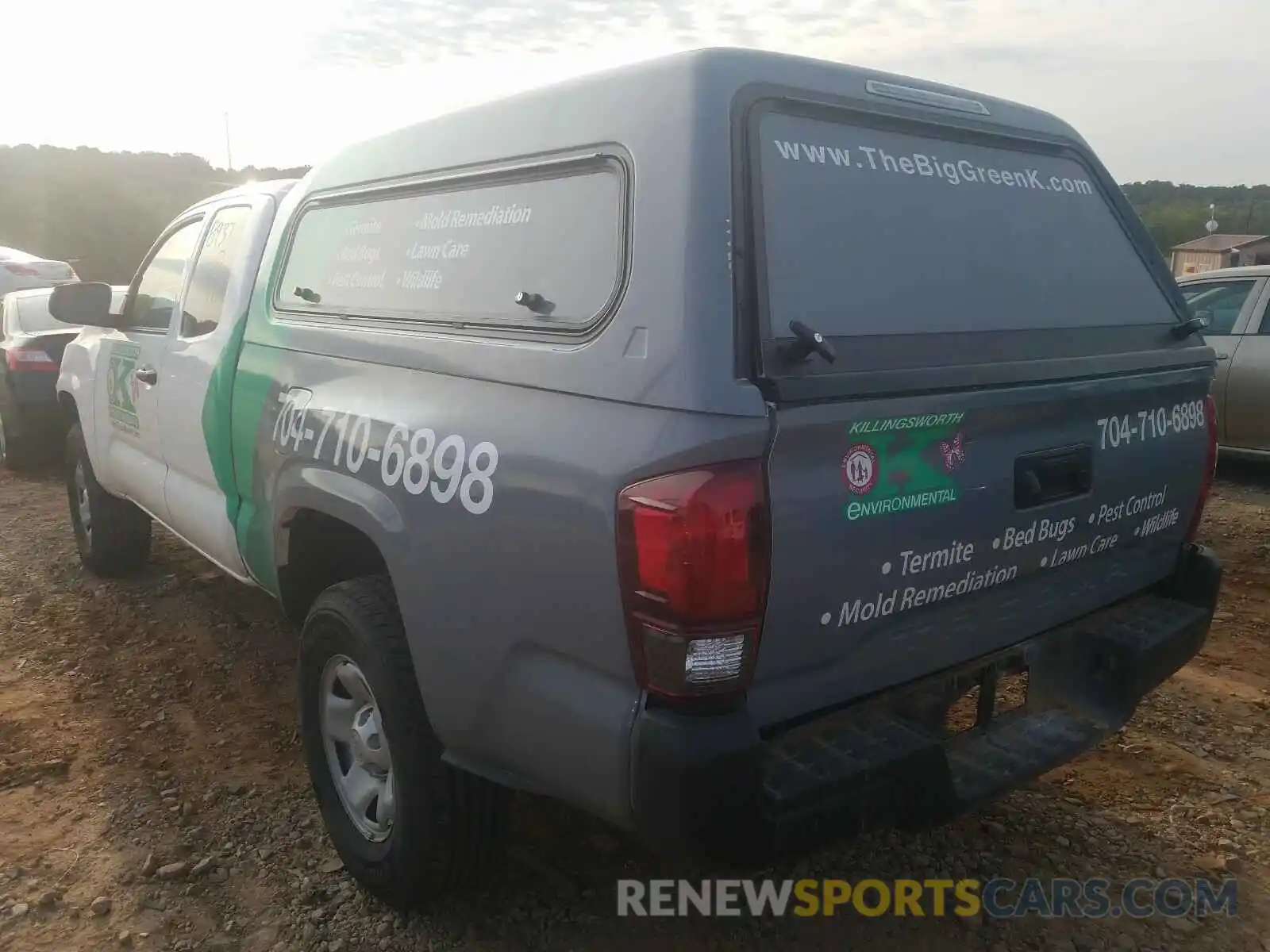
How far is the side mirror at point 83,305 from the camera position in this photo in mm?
4383

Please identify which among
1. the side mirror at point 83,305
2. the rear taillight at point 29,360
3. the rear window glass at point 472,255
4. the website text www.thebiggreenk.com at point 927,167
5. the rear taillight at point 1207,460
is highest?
the website text www.thebiggreenk.com at point 927,167

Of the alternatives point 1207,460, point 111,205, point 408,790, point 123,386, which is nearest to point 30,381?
point 123,386

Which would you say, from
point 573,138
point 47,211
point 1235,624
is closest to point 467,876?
point 573,138

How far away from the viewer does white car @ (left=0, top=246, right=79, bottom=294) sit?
12469 millimetres

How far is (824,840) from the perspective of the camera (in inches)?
80.1

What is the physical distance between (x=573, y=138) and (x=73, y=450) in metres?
4.25

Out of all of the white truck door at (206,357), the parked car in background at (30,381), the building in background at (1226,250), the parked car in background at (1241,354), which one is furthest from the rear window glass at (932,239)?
the building in background at (1226,250)

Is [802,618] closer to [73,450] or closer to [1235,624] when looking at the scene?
Result: [1235,624]

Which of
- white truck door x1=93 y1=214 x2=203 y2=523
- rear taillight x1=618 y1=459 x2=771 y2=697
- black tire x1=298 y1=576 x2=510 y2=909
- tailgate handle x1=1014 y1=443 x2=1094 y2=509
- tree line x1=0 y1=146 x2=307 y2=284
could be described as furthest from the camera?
tree line x1=0 y1=146 x2=307 y2=284

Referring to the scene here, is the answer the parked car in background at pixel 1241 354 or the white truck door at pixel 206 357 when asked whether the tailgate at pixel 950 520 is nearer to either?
the white truck door at pixel 206 357

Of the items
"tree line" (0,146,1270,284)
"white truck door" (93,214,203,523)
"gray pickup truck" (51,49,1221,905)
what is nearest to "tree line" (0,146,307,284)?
"tree line" (0,146,1270,284)

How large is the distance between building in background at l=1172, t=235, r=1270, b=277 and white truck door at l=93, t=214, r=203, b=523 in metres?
22.0

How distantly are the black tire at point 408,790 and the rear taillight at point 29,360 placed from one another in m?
6.21

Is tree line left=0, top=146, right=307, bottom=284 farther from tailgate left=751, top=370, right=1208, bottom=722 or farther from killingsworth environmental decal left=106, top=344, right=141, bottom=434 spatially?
tailgate left=751, top=370, right=1208, bottom=722
